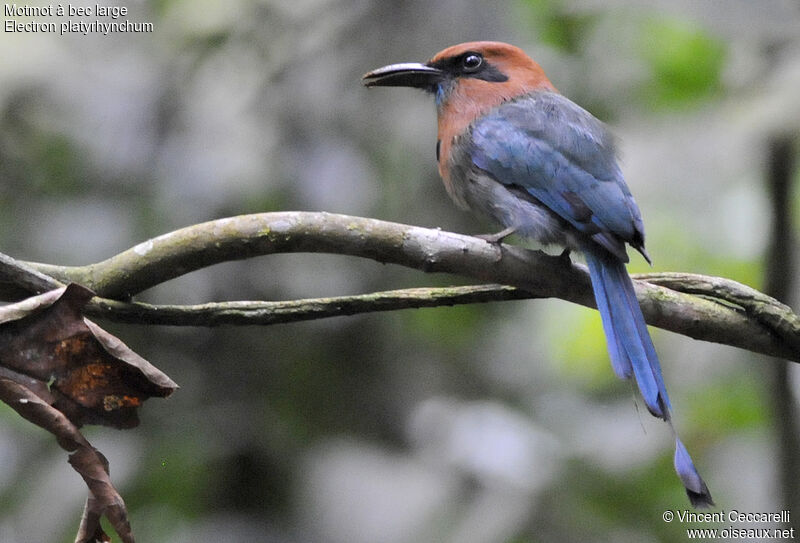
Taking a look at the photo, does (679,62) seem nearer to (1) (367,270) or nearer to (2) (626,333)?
→ (1) (367,270)

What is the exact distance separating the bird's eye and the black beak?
76 millimetres

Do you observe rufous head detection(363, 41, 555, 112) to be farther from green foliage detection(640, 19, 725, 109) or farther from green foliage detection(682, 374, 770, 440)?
A: green foliage detection(682, 374, 770, 440)

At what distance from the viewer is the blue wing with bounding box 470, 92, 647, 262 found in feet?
7.59

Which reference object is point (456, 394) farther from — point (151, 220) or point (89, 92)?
point (89, 92)

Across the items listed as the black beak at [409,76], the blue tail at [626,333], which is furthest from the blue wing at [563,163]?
the black beak at [409,76]

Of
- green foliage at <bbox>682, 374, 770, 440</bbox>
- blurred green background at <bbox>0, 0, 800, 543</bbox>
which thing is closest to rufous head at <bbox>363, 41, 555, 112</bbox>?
blurred green background at <bbox>0, 0, 800, 543</bbox>

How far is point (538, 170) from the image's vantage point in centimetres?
246

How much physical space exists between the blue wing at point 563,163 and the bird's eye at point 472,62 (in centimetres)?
18

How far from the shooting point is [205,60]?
360 centimetres

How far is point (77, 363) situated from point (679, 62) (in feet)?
11.1

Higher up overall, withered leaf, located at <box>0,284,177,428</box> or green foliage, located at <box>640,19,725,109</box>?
green foliage, located at <box>640,19,725,109</box>

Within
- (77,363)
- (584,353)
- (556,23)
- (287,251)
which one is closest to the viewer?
(77,363)

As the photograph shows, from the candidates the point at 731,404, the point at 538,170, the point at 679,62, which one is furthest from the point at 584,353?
the point at 538,170

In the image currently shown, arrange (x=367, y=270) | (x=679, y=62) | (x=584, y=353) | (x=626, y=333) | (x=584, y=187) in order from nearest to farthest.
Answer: (x=626, y=333) → (x=584, y=187) → (x=367, y=270) → (x=584, y=353) → (x=679, y=62)
